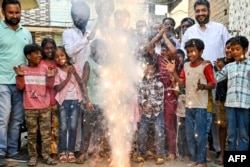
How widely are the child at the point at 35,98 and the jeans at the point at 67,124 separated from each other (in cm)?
19

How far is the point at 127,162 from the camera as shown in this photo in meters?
5.20

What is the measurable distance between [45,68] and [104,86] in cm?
92

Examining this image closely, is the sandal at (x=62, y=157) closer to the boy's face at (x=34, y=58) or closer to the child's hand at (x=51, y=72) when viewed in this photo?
the child's hand at (x=51, y=72)

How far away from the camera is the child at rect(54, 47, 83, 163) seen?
551 centimetres

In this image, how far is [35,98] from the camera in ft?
17.5

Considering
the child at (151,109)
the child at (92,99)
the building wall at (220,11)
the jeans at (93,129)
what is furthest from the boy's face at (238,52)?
the building wall at (220,11)

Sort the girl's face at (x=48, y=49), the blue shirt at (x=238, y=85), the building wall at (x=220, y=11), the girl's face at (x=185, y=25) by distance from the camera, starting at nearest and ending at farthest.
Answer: the blue shirt at (x=238, y=85), the girl's face at (x=48, y=49), the girl's face at (x=185, y=25), the building wall at (x=220, y=11)

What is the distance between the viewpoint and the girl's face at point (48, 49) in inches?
225

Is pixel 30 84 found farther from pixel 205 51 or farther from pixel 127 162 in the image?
pixel 205 51

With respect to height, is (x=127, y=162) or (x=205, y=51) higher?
(x=205, y=51)

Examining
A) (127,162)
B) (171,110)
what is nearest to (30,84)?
(127,162)

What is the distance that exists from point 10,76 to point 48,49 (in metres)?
0.75

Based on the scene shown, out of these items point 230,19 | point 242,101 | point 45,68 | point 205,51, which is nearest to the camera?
point 242,101

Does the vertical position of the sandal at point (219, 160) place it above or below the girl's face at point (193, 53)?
below
